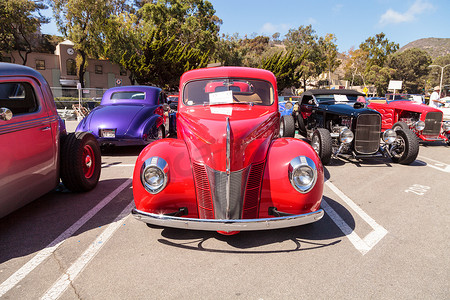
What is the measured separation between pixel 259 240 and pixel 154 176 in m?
1.28

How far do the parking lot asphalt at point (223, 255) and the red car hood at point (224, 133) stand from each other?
89cm

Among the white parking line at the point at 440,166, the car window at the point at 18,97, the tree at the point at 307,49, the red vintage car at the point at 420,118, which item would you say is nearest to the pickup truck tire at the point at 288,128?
the red vintage car at the point at 420,118

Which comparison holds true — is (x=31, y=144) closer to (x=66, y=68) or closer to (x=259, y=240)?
(x=259, y=240)

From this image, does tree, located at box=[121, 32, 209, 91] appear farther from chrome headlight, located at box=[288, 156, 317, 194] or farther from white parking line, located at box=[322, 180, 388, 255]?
chrome headlight, located at box=[288, 156, 317, 194]

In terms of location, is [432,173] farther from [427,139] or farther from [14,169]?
[14,169]

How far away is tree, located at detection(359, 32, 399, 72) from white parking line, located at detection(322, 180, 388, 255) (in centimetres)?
7079

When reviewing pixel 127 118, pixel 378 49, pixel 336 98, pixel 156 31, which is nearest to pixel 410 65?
pixel 378 49

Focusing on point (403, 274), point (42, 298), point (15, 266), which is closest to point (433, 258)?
point (403, 274)

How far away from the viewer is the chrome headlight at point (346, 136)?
6215mm

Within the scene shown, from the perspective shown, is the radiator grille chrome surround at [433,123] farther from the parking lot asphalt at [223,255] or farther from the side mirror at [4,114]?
the side mirror at [4,114]

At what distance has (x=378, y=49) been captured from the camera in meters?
66.5

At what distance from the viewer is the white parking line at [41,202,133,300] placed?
2.33 metres

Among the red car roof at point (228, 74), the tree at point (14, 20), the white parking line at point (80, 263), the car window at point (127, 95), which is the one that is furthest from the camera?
the tree at point (14, 20)

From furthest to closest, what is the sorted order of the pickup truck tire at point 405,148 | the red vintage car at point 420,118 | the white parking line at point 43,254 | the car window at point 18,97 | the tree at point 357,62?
the tree at point 357,62 → the red vintage car at point 420,118 → the pickup truck tire at point 405,148 → the car window at point 18,97 → the white parking line at point 43,254
